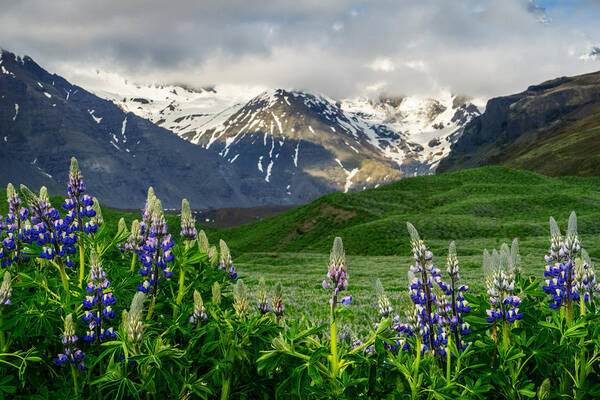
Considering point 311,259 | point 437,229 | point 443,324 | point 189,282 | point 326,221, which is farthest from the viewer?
point 326,221

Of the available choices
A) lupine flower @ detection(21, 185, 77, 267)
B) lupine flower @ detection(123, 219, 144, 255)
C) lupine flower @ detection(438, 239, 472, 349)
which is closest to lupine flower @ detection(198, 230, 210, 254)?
lupine flower @ detection(123, 219, 144, 255)

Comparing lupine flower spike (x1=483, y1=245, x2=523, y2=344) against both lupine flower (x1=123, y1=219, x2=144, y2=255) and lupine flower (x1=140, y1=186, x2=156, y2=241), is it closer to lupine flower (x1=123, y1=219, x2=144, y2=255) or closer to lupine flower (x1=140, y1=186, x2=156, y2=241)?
lupine flower (x1=140, y1=186, x2=156, y2=241)

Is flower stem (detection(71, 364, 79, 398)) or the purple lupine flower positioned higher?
the purple lupine flower

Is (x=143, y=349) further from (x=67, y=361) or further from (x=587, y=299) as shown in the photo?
(x=587, y=299)

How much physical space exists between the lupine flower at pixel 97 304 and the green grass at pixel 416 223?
24.9m

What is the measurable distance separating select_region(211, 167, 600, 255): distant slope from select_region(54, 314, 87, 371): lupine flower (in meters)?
51.1

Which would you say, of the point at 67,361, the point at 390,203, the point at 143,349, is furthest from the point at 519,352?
the point at 390,203

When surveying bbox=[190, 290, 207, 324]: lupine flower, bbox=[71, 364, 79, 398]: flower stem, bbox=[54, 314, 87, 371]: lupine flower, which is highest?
bbox=[190, 290, 207, 324]: lupine flower

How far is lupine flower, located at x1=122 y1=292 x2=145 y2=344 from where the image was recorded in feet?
14.5

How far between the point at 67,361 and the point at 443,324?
12.9ft

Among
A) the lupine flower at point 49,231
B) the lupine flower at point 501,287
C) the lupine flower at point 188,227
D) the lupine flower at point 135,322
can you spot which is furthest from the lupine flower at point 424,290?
the lupine flower at point 49,231

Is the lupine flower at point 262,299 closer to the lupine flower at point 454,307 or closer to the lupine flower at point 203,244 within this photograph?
the lupine flower at point 203,244

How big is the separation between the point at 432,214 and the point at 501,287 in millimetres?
74569

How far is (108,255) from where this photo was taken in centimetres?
717
